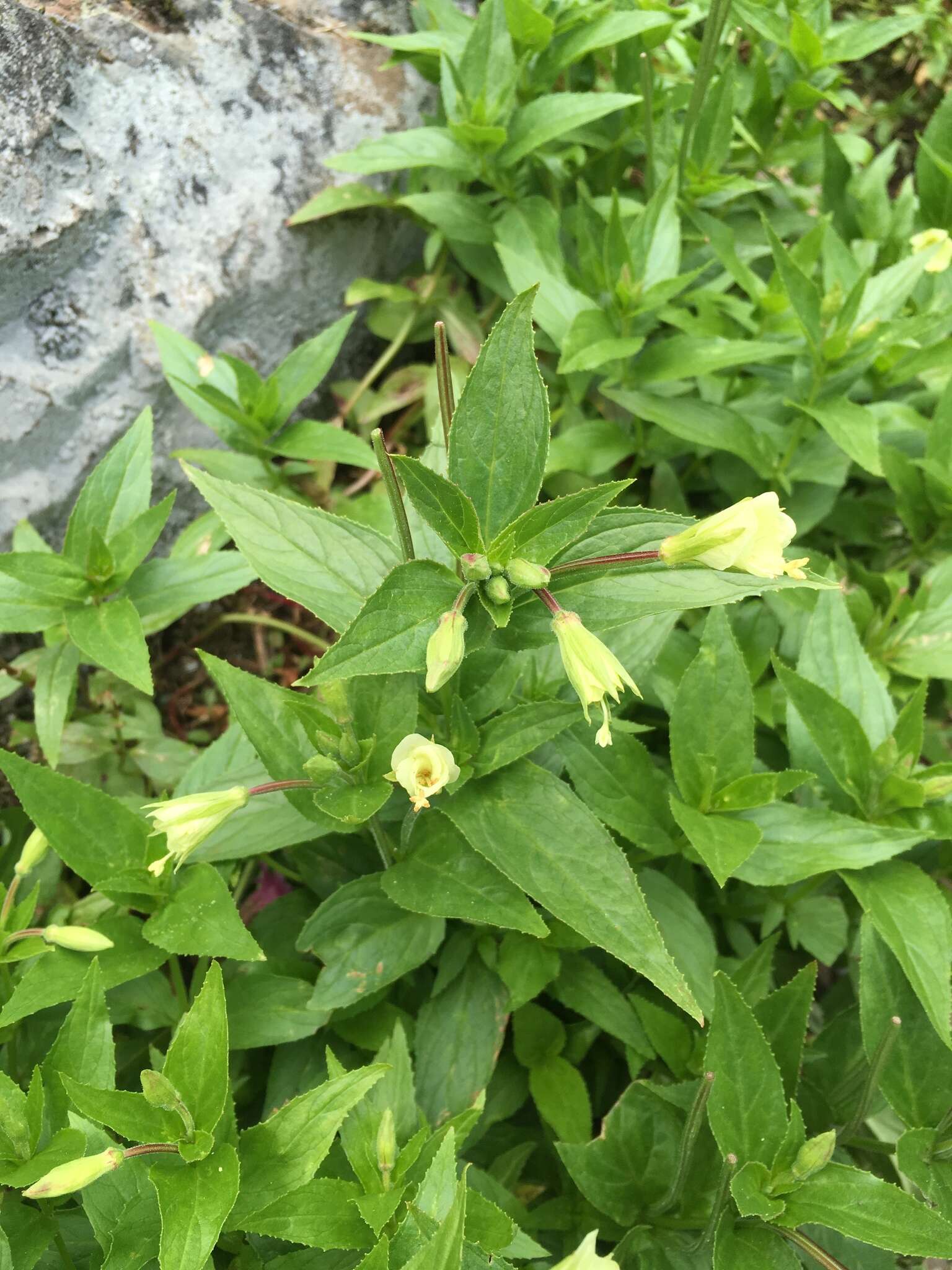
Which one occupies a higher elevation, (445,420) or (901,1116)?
(445,420)

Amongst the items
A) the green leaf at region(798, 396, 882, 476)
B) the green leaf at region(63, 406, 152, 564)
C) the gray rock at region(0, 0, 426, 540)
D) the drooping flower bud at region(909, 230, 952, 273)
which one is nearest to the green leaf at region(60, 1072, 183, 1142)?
the green leaf at region(63, 406, 152, 564)

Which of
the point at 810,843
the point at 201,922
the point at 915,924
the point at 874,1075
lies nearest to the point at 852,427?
the point at 810,843

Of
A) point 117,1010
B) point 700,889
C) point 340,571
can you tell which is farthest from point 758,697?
point 117,1010

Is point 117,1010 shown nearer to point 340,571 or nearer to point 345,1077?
point 345,1077

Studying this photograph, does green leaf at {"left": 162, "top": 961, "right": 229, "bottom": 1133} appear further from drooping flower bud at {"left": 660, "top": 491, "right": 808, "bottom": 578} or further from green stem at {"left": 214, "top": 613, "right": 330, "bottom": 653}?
green stem at {"left": 214, "top": 613, "right": 330, "bottom": 653}

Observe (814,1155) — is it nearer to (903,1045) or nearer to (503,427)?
(903,1045)
